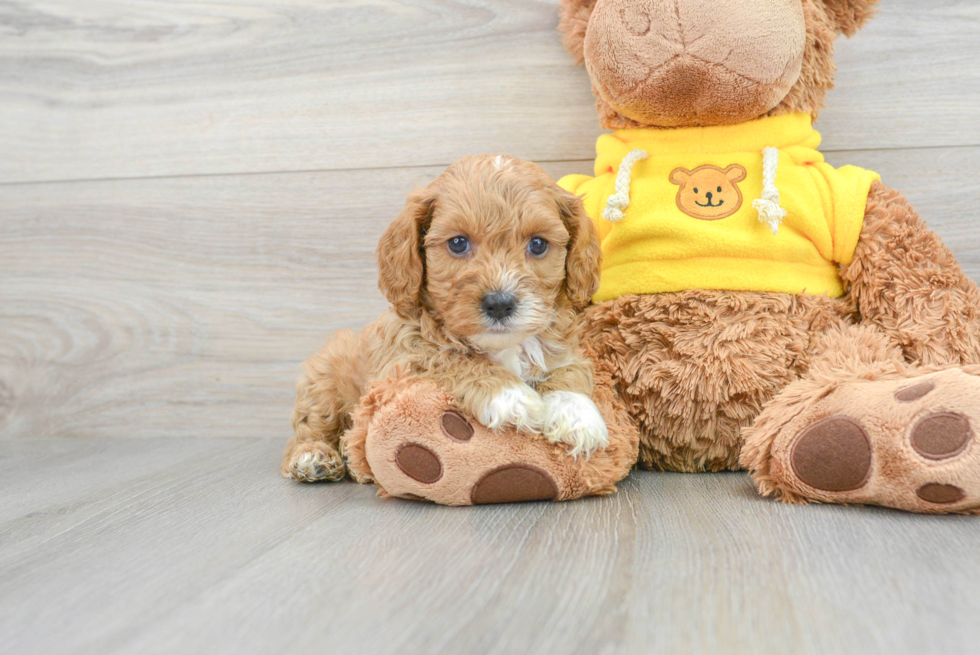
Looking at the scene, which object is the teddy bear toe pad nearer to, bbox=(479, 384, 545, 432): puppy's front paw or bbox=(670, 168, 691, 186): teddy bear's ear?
bbox=(479, 384, 545, 432): puppy's front paw

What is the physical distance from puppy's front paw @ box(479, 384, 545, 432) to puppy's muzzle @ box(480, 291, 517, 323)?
0.15m

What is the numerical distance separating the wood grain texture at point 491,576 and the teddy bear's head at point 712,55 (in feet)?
2.65

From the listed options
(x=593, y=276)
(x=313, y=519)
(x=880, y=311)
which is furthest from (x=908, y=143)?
(x=313, y=519)

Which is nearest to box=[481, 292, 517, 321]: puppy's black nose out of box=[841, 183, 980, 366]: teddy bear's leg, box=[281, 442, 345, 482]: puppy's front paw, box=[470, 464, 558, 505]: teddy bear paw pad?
box=[470, 464, 558, 505]: teddy bear paw pad

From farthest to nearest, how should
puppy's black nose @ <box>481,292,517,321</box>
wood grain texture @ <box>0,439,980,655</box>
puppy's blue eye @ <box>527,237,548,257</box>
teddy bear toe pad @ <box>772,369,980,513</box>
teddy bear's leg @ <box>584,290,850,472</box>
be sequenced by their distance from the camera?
teddy bear's leg @ <box>584,290,850,472</box>
puppy's blue eye @ <box>527,237,548,257</box>
puppy's black nose @ <box>481,292,517,321</box>
teddy bear toe pad @ <box>772,369,980,513</box>
wood grain texture @ <box>0,439,980,655</box>

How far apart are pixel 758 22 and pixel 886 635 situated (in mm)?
1172

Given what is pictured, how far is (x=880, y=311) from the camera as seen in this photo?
163 cm

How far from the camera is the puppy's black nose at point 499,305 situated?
1.39m

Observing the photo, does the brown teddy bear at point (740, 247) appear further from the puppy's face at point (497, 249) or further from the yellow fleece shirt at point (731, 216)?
the puppy's face at point (497, 249)

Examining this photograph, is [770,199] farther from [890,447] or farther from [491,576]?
[491,576]

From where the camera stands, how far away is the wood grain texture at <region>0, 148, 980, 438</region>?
2299mm

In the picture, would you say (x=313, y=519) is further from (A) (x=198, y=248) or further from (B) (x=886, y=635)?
(A) (x=198, y=248)

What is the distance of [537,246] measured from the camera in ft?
4.92

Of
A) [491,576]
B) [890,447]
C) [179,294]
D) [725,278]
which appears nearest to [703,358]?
[725,278]
